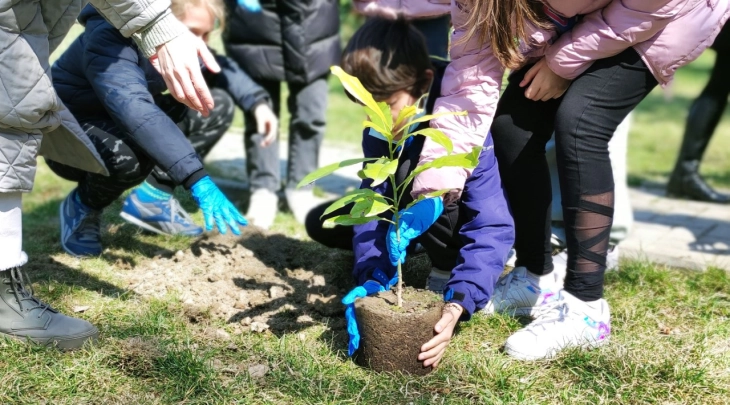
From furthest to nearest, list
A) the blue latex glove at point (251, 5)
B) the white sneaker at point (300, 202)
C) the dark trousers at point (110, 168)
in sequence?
the white sneaker at point (300, 202) → the blue latex glove at point (251, 5) → the dark trousers at point (110, 168)

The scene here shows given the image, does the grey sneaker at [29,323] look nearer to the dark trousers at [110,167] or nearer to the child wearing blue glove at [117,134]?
the child wearing blue glove at [117,134]

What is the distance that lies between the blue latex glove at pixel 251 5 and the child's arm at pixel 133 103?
1008 mm

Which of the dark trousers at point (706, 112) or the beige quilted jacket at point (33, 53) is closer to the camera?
the beige quilted jacket at point (33, 53)

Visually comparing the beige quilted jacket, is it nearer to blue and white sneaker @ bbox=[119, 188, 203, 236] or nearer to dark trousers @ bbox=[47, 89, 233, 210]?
dark trousers @ bbox=[47, 89, 233, 210]

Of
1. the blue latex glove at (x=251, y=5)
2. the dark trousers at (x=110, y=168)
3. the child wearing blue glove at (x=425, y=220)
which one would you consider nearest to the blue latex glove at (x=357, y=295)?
the child wearing blue glove at (x=425, y=220)

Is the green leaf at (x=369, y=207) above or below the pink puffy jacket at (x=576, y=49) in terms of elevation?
below

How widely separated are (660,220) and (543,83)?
2282 mm

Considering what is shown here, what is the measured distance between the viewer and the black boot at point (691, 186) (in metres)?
4.88

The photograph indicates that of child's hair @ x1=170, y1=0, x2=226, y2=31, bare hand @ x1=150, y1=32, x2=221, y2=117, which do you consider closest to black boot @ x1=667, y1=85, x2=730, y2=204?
child's hair @ x1=170, y1=0, x2=226, y2=31

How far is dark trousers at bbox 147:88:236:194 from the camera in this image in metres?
3.55

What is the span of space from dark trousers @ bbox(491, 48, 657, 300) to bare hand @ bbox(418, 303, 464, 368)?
50cm

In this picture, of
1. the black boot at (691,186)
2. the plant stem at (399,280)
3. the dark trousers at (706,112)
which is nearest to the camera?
the plant stem at (399,280)

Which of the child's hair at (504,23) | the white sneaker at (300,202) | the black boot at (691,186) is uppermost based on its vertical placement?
the child's hair at (504,23)

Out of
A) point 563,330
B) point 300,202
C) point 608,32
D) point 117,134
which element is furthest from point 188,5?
point 563,330
